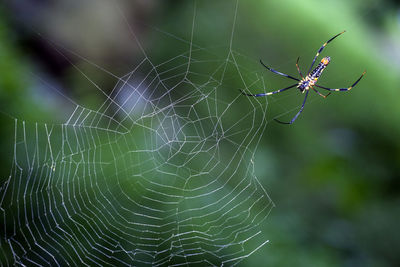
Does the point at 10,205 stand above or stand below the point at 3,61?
below

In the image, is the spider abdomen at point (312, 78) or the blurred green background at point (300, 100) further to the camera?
the blurred green background at point (300, 100)

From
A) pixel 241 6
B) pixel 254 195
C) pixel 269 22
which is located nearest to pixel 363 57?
pixel 269 22

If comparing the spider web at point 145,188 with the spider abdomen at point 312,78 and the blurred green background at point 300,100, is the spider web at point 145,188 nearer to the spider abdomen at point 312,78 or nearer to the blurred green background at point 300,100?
the blurred green background at point 300,100

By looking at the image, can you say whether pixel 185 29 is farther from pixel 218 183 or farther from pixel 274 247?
pixel 274 247

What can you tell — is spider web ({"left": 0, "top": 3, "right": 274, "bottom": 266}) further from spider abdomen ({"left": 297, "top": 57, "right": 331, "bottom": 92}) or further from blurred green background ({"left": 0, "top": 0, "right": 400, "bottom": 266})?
spider abdomen ({"left": 297, "top": 57, "right": 331, "bottom": 92})

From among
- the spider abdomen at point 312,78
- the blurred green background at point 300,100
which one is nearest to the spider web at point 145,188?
the blurred green background at point 300,100

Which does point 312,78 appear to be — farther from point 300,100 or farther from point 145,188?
point 145,188
